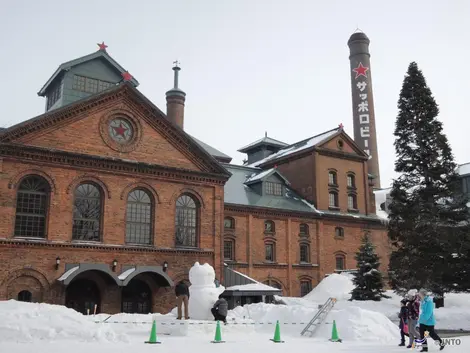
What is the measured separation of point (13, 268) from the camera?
24125 millimetres

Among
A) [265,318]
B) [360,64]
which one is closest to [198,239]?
[265,318]

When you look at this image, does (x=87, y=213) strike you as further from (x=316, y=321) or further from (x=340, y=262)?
(x=340, y=262)

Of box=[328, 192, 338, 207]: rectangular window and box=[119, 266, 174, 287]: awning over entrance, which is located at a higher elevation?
box=[328, 192, 338, 207]: rectangular window

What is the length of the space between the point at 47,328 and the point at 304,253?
27715 millimetres

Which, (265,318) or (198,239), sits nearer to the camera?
(265,318)

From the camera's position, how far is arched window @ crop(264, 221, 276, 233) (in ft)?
124

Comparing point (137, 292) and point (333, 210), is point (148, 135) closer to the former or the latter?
point (137, 292)

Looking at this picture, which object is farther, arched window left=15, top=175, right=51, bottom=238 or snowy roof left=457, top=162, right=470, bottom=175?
snowy roof left=457, top=162, right=470, bottom=175

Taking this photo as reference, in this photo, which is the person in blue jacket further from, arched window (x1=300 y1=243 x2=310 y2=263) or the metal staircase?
arched window (x1=300 y1=243 x2=310 y2=263)

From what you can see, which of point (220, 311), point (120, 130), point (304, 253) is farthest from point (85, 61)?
point (220, 311)

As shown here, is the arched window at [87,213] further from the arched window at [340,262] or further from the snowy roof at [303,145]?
the arched window at [340,262]

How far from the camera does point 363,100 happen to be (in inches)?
2549

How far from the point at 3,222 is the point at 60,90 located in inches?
459

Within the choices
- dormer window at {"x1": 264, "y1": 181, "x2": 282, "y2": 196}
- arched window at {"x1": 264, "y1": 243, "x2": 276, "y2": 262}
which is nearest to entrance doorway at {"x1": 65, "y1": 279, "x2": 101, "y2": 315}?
arched window at {"x1": 264, "y1": 243, "x2": 276, "y2": 262}
